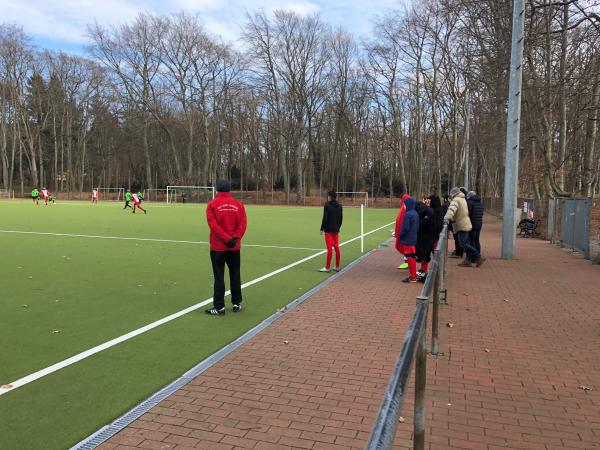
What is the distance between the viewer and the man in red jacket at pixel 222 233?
6.93 meters

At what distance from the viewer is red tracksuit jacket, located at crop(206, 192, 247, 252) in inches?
272

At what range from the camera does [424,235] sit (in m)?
10.3

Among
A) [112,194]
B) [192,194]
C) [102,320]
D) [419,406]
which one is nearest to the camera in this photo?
[419,406]

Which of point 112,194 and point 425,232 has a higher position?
point 112,194

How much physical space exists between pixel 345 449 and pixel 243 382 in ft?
4.80

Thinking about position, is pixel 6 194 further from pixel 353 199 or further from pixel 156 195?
pixel 353 199

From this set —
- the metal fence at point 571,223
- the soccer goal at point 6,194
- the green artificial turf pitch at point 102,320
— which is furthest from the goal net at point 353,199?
the soccer goal at point 6,194

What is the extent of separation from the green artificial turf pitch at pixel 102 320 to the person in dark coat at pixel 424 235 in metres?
2.12

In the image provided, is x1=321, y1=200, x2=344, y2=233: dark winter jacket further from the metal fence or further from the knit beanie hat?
the metal fence

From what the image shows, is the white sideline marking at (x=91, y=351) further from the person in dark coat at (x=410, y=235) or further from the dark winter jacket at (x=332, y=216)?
the person in dark coat at (x=410, y=235)

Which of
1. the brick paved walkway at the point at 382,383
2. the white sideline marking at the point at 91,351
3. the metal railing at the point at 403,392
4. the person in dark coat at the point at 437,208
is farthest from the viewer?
the person in dark coat at the point at 437,208

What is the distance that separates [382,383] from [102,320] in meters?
4.00

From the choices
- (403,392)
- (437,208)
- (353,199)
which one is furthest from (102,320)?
(353,199)

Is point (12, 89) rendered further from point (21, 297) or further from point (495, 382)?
point (495, 382)
